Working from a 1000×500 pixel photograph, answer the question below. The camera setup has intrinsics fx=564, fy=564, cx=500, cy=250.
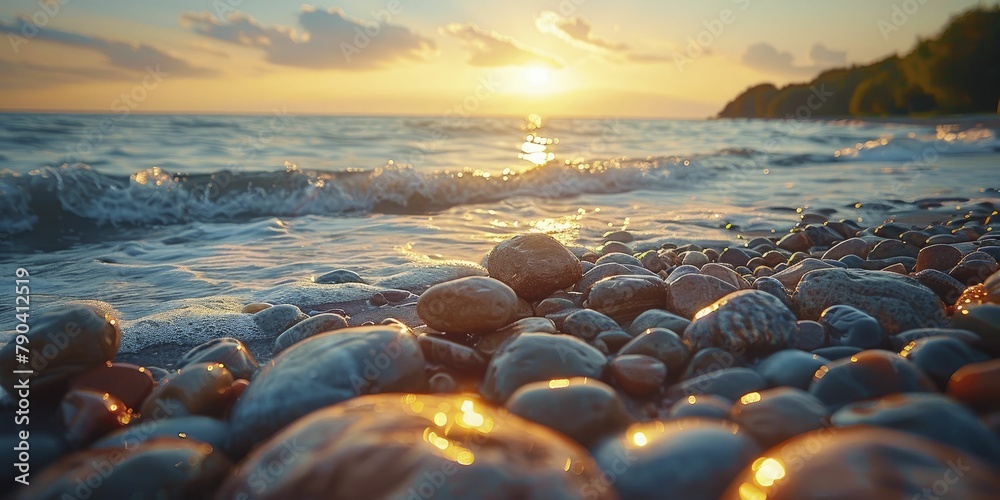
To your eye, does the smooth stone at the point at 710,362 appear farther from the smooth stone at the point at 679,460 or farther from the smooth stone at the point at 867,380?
the smooth stone at the point at 679,460

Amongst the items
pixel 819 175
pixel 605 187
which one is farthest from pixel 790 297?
pixel 819 175

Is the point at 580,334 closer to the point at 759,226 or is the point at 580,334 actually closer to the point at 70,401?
the point at 70,401

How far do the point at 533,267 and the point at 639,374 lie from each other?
4.53 feet

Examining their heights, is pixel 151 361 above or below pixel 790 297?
below

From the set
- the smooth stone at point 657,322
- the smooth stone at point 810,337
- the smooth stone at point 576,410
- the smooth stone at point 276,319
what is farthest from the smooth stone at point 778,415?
the smooth stone at point 276,319

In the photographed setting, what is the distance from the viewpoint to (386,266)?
15.5 ft

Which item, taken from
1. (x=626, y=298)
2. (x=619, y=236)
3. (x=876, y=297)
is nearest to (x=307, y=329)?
(x=626, y=298)

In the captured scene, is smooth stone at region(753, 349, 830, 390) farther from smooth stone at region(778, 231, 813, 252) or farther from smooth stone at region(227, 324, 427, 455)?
smooth stone at region(778, 231, 813, 252)

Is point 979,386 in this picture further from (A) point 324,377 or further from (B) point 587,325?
(A) point 324,377

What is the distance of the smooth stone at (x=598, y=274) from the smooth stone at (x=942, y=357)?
5.58 ft

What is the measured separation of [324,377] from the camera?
1.79m

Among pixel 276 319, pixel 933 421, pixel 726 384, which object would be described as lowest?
pixel 276 319

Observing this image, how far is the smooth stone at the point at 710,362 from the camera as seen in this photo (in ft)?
6.97

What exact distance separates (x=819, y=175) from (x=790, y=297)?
10729mm
